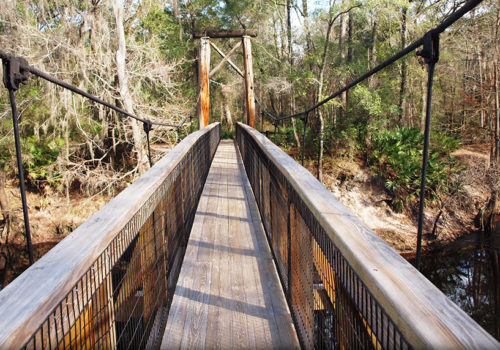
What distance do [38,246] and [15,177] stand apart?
11.2 ft

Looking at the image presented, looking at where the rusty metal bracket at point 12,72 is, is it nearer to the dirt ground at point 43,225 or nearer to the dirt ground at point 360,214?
the dirt ground at point 360,214

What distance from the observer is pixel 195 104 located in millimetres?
9234

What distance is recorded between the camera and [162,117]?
38.0 feet

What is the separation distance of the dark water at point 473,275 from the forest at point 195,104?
74cm

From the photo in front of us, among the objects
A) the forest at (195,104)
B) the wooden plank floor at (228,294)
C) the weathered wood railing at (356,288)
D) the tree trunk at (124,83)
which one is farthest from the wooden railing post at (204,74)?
the weathered wood railing at (356,288)

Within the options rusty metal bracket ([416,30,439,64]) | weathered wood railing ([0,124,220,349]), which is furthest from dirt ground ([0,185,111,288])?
rusty metal bracket ([416,30,439,64])

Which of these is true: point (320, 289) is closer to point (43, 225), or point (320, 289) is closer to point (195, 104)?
point (195, 104)

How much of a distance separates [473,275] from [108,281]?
9.99m

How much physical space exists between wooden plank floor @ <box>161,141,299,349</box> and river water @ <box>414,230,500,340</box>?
20.3 ft

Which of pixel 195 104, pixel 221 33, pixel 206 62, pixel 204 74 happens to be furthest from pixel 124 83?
pixel 221 33

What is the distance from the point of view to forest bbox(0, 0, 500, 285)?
9711 mm

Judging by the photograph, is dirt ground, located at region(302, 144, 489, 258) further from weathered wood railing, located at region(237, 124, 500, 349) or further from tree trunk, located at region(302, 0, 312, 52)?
weathered wood railing, located at region(237, 124, 500, 349)

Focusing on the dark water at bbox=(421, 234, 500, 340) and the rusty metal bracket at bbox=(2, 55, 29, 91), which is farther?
the dark water at bbox=(421, 234, 500, 340)

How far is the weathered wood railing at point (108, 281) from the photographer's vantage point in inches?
25.1
